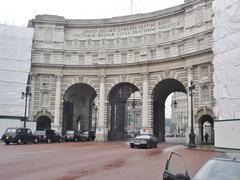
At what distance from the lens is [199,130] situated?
44375 millimetres

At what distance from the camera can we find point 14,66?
170 ft

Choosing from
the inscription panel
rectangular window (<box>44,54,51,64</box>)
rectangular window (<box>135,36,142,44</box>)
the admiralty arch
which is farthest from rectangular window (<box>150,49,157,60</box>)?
rectangular window (<box>44,54,51,64</box>)

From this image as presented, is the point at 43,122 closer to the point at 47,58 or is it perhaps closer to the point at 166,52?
the point at 47,58

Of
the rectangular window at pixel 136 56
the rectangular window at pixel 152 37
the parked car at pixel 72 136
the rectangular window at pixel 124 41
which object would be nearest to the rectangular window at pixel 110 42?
the rectangular window at pixel 124 41

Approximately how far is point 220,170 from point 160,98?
166 ft

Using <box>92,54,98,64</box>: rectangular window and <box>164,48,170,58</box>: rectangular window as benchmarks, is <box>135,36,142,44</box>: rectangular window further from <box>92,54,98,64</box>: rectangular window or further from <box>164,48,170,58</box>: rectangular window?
<box>92,54,98,64</box>: rectangular window

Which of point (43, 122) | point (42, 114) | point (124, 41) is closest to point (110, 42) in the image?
point (124, 41)

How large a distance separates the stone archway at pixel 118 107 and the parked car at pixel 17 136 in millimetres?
19888

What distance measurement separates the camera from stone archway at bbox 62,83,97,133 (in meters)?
56.4

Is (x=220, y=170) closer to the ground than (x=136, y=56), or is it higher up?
closer to the ground

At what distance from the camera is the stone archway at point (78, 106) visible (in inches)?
2220

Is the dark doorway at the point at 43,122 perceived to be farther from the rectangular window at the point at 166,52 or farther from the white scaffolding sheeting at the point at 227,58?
the white scaffolding sheeting at the point at 227,58

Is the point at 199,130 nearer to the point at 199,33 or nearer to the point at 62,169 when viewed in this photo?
the point at 199,33

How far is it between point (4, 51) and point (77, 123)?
59.3 ft
